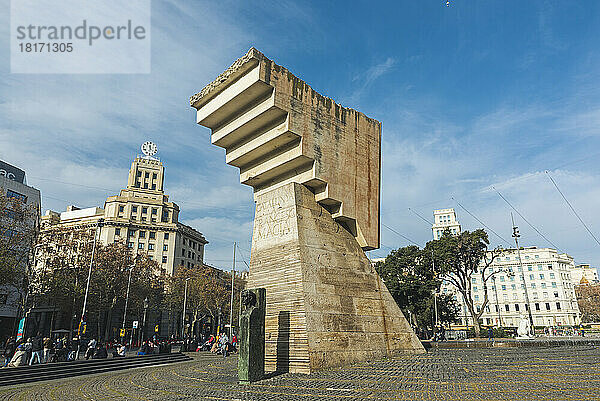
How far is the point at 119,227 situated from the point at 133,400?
74.2m

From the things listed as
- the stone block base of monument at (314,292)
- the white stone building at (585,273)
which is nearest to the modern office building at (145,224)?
the stone block base of monument at (314,292)

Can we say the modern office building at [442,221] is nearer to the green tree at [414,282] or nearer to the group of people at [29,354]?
the green tree at [414,282]

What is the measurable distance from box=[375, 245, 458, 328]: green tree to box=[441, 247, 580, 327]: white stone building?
50.5 meters

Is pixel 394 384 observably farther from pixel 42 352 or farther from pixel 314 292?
pixel 42 352

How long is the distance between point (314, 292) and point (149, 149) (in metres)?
88.0

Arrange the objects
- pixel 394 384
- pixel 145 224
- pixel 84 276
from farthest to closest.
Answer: pixel 145 224, pixel 84 276, pixel 394 384

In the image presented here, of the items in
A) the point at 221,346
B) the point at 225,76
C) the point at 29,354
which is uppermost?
the point at 225,76

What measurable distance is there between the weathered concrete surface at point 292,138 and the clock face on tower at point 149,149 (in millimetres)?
80939

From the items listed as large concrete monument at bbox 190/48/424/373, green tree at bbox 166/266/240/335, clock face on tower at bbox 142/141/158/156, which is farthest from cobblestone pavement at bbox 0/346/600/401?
clock face on tower at bbox 142/141/158/156

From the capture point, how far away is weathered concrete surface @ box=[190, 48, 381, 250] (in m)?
17.2

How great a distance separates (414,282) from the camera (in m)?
46.3

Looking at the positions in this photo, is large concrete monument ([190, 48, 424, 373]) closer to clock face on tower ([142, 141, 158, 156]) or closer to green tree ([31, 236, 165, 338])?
green tree ([31, 236, 165, 338])

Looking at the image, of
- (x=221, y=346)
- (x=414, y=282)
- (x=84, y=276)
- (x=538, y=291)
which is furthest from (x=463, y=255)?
(x=538, y=291)

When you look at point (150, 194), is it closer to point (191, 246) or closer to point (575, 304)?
point (191, 246)
